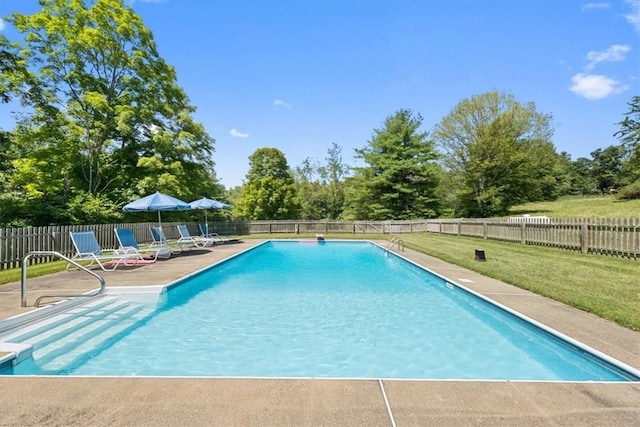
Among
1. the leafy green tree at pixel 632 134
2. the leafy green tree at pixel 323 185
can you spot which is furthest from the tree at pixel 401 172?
the leafy green tree at pixel 632 134

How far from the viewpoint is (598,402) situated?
98.6 inches

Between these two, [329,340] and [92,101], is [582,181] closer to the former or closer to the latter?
[92,101]

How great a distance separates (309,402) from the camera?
2.47 metres

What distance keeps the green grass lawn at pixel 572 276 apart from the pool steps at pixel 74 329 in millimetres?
3038

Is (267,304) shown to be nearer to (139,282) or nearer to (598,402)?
(139,282)

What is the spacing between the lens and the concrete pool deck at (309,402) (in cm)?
224

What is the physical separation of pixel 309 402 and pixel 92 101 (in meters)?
21.4

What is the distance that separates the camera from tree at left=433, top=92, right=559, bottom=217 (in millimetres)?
29219

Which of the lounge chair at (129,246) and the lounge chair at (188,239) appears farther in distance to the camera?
the lounge chair at (188,239)

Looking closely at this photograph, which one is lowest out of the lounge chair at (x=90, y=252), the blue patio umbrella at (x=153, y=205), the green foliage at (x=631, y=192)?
the lounge chair at (x=90, y=252)

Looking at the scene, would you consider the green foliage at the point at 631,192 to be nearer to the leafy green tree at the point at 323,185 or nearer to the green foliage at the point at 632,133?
the green foliage at the point at 632,133

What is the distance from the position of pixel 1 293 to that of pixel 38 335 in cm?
248

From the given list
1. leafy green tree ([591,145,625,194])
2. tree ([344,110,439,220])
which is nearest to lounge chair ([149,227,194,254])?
tree ([344,110,439,220])

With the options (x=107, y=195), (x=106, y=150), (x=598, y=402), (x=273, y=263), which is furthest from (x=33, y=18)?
(x=598, y=402)
